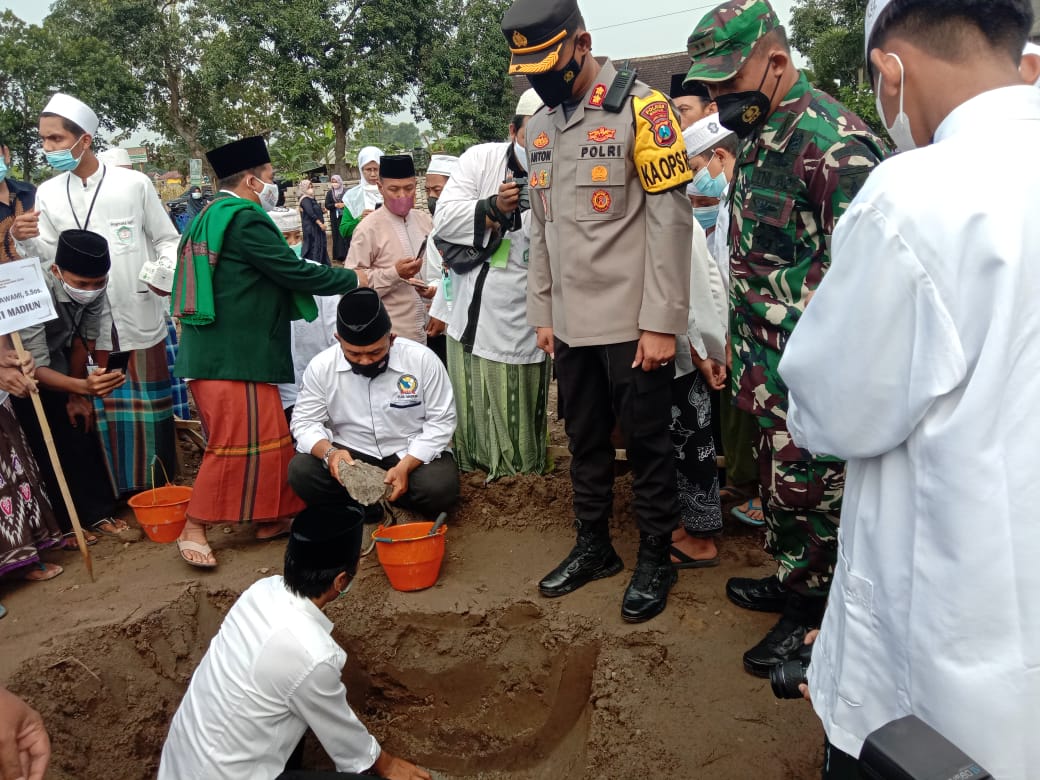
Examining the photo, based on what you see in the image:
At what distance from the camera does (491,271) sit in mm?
3951

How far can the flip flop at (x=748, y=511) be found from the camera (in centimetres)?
356

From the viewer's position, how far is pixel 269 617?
236 cm

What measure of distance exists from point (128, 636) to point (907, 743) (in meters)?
3.31

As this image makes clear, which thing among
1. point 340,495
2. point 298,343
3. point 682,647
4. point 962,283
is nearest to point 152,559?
point 340,495

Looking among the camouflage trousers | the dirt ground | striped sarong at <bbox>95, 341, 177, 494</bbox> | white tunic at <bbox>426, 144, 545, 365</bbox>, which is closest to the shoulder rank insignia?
the camouflage trousers

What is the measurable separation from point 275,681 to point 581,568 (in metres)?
1.37

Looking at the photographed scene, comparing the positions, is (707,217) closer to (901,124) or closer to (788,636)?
(788,636)

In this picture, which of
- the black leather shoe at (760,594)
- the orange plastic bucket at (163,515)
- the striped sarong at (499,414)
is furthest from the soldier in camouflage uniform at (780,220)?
the orange plastic bucket at (163,515)

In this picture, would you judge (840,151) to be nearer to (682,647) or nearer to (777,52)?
(777,52)

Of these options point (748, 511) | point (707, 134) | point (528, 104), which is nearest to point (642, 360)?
point (748, 511)

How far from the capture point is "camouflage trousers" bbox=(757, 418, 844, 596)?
2.39 meters

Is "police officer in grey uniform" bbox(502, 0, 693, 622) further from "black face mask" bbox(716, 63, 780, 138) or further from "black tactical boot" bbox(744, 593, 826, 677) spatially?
"black tactical boot" bbox(744, 593, 826, 677)

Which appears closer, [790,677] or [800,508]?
[790,677]

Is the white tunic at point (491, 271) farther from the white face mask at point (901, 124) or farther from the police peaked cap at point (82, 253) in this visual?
the white face mask at point (901, 124)
